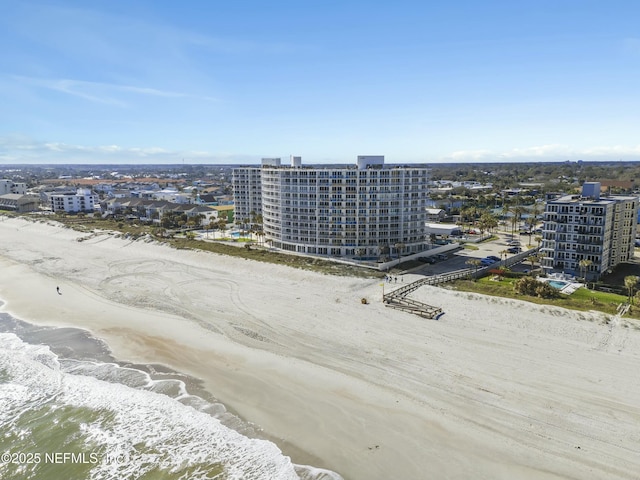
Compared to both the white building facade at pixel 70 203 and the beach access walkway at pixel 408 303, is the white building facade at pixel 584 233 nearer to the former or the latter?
the beach access walkway at pixel 408 303

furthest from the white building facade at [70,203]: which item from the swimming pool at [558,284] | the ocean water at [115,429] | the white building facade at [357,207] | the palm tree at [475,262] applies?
the swimming pool at [558,284]

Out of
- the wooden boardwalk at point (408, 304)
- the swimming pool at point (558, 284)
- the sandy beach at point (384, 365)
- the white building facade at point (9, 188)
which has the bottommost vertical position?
the sandy beach at point (384, 365)

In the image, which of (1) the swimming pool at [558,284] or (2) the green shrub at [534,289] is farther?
(1) the swimming pool at [558,284]

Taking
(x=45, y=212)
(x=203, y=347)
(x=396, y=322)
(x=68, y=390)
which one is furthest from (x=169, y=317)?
(x=45, y=212)

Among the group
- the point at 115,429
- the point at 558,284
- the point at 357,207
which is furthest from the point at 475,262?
the point at 115,429

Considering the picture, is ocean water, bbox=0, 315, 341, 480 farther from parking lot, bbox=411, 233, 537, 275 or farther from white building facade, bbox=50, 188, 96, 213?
white building facade, bbox=50, 188, 96, 213

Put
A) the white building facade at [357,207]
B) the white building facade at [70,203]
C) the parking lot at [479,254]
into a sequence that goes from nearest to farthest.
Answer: the parking lot at [479,254] → the white building facade at [357,207] → the white building facade at [70,203]
